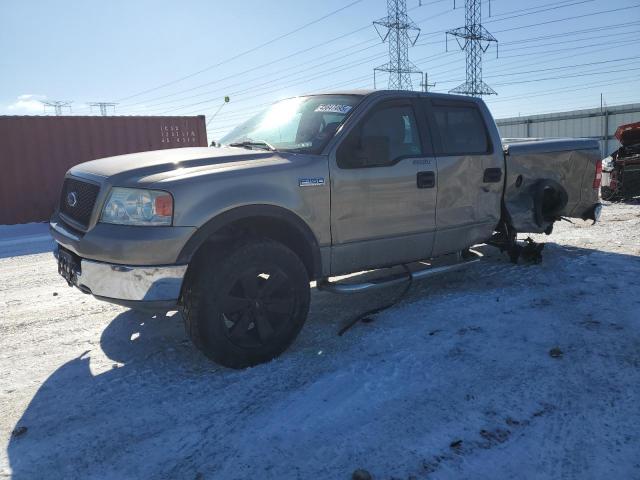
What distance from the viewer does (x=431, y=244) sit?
4348 mm

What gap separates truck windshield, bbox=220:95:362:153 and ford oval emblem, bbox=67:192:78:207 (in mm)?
1312

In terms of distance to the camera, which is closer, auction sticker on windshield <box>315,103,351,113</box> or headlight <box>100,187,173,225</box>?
headlight <box>100,187,173,225</box>

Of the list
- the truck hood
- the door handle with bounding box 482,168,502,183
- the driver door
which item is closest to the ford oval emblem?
the truck hood

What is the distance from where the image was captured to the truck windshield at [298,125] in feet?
12.4

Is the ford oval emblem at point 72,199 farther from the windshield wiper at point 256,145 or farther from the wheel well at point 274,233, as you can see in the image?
the windshield wiper at point 256,145

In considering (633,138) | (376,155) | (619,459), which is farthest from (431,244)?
(633,138)

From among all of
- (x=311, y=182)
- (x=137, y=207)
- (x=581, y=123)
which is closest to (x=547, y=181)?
(x=311, y=182)

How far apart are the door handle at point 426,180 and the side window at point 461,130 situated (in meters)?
0.29

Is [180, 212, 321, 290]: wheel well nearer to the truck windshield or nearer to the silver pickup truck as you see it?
the silver pickup truck

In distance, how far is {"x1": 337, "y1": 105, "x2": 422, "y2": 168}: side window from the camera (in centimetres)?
371

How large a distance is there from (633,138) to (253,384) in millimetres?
12461

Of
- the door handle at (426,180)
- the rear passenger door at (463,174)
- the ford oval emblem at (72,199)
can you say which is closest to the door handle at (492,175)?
the rear passenger door at (463,174)

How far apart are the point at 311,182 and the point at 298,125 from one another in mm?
765

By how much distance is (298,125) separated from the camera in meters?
4.04
